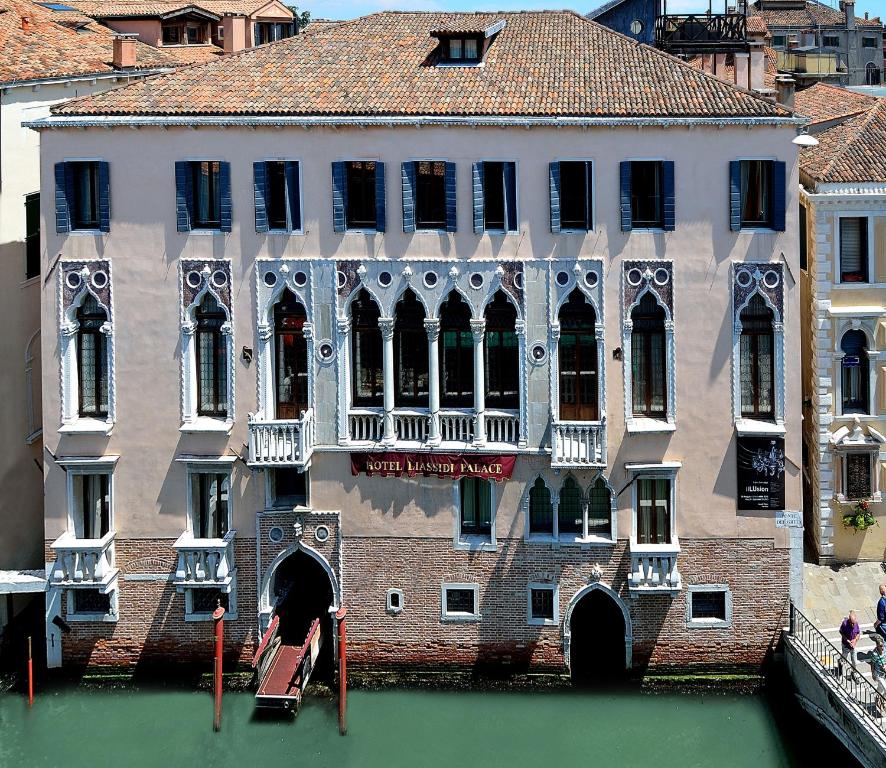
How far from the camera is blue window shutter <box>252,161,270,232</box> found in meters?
33.2

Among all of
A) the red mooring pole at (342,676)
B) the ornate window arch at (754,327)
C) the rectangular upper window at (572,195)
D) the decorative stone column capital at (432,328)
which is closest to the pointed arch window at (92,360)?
the red mooring pole at (342,676)

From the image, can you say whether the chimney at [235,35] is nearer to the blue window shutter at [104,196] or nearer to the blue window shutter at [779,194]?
the blue window shutter at [104,196]

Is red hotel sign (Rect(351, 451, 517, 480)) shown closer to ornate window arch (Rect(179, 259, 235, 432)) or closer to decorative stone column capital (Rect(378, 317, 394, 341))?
decorative stone column capital (Rect(378, 317, 394, 341))

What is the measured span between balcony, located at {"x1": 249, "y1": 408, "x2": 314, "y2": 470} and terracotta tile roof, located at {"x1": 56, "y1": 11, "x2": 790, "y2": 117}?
694 cm

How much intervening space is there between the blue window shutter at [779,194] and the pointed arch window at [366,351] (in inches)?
357

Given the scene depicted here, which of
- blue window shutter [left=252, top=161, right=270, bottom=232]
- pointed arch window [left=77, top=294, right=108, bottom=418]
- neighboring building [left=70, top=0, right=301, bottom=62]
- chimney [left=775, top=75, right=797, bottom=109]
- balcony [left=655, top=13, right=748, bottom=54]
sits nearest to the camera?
blue window shutter [left=252, top=161, right=270, bottom=232]

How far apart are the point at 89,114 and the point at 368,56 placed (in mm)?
6874

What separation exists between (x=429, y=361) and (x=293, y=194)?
15.8 feet

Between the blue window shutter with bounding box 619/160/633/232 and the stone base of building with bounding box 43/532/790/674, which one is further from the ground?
the blue window shutter with bounding box 619/160/633/232

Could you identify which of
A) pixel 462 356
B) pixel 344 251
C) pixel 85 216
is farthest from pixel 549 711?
pixel 85 216

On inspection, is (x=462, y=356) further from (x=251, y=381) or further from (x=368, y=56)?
(x=368, y=56)

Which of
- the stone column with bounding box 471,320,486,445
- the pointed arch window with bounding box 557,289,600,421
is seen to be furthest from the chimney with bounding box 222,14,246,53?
the pointed arch window with bounding box 557,289,600,421

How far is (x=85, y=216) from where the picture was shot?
111 ft

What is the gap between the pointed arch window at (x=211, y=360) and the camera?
33938mm
